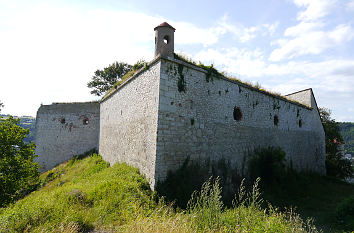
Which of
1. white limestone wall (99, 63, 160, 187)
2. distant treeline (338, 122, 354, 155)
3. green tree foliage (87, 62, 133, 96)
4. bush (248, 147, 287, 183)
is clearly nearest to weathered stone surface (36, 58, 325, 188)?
white limestone wall (99, 63, 160, 187)

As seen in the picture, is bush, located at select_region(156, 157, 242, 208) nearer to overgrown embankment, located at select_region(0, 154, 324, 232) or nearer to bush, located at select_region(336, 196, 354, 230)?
overgrown embankment, located at select_region(0, 154, 324, 232)

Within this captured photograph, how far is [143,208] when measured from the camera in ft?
17.4

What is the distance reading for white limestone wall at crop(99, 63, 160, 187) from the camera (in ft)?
22.0

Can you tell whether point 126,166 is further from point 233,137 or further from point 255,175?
point 255,175

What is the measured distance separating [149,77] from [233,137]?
464 cm

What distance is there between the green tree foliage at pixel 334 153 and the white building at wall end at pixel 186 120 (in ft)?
18.8

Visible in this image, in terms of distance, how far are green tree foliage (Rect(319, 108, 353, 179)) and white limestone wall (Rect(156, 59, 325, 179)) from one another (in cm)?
866

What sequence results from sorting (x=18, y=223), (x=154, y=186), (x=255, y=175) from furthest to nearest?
(x=255, y=175)
(x=154, y=186)
(x=18, y=223)

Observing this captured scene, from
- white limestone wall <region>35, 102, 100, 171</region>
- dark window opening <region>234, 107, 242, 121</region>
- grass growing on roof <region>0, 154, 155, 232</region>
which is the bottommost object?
grass growing on roof <region>0, 154, 155, 232</region>

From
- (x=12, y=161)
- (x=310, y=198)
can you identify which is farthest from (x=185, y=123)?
(x=12, y=161)

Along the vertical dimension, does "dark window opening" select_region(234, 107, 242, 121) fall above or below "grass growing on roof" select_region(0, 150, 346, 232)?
above

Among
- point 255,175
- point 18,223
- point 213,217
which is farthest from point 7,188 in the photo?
point 255,175

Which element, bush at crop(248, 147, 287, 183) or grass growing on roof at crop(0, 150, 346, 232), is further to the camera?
bush at crop(248, 147, 287, 183)

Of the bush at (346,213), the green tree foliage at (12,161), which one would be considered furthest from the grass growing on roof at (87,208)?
the bush at (346,213)
